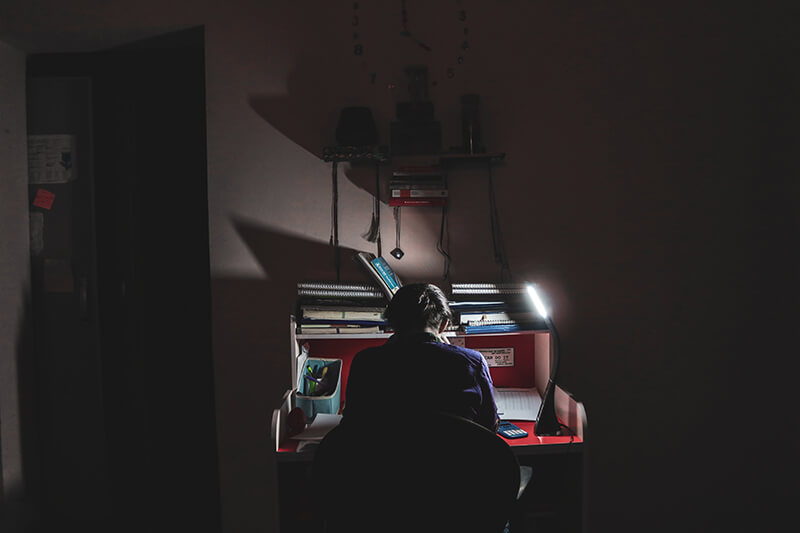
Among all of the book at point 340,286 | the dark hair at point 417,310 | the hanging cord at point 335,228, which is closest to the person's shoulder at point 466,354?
the dark hair at point 417,310

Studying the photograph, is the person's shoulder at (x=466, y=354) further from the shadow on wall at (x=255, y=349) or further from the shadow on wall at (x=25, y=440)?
the shadow on wall at (x=25, y=440)

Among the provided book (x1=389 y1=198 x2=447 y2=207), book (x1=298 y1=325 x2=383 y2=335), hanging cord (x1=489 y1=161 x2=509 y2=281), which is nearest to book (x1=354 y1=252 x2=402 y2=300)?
book (x1=298 y1=325 x2=383 y2=335)

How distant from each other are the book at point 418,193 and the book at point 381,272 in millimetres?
287

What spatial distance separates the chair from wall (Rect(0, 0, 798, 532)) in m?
1.16

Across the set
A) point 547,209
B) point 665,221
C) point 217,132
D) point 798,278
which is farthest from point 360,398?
point 798,278

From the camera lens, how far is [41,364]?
2.55 meters

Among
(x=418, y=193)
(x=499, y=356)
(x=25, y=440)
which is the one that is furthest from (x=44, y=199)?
(x=499, y=356)

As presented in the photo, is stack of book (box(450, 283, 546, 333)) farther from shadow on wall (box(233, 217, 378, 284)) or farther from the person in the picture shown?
shadow on wall (box(233, 217, 378, 284))

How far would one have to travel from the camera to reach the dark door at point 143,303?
8.38ft

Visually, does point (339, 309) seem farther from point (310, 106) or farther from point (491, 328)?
→ point (310, 106)

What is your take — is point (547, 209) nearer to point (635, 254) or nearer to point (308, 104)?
point (635, 254)

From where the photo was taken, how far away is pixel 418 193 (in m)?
2.30

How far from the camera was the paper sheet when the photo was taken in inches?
82.2

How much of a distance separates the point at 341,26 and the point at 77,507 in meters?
2.57
